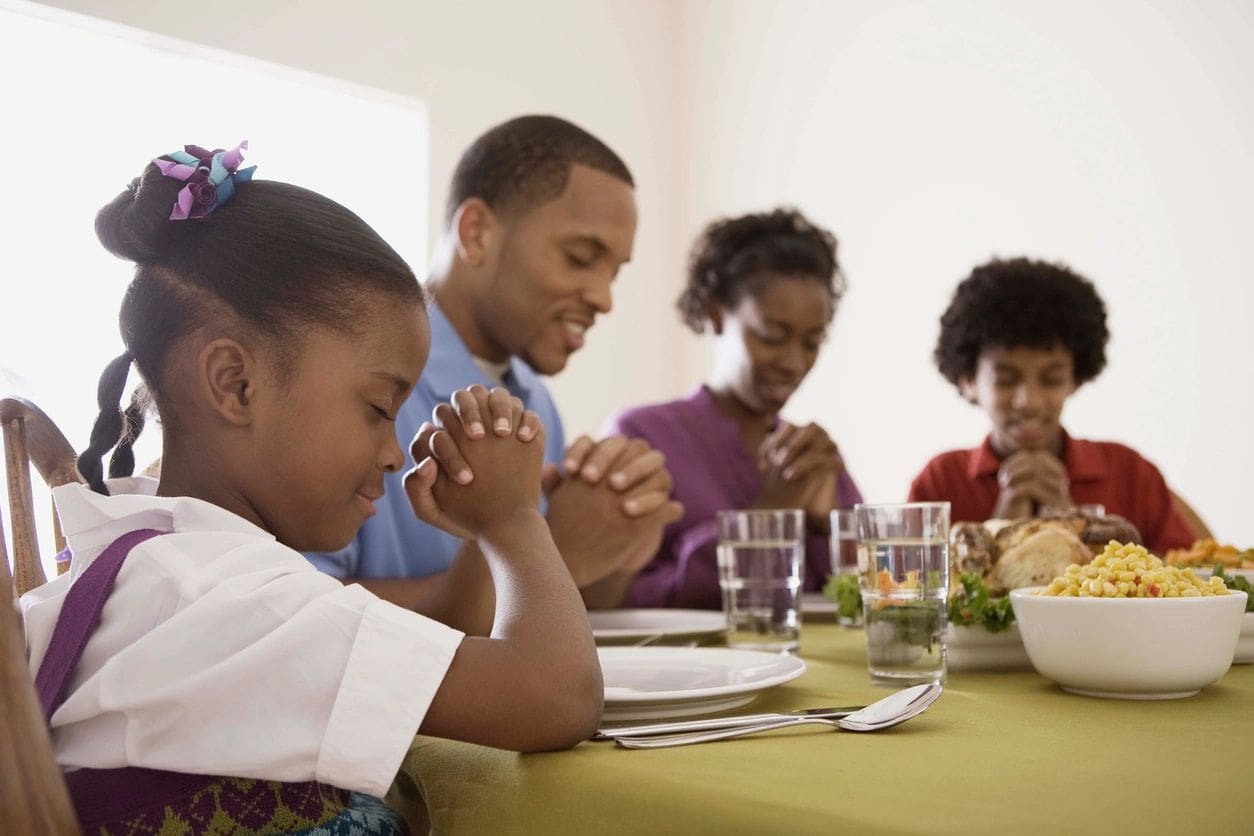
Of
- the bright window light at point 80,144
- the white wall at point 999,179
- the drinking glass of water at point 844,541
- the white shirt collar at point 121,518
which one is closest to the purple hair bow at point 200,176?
the white shirt collar at point 121,518

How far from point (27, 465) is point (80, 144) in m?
2.39

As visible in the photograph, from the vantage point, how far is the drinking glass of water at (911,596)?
0.98 meters

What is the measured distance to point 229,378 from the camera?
2.90 feet

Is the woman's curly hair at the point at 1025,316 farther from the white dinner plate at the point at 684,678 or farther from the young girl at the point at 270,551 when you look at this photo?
the young girl at the point at 270,551

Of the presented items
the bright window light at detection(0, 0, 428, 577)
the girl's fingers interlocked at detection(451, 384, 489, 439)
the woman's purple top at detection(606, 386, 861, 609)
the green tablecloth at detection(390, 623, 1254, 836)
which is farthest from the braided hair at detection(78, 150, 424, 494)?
the bright window light at detection(0, 0, 428, 577)

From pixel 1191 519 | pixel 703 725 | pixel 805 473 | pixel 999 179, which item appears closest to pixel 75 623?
pixel 703 725

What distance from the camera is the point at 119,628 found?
0.72 metres

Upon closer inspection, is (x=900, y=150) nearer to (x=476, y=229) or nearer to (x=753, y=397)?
(x=753, y=397)

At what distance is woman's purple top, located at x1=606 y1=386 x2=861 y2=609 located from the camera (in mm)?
1968

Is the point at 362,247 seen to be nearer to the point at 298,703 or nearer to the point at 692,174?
the point at 298,703

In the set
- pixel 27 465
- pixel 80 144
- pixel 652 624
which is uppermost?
pixel 80 144

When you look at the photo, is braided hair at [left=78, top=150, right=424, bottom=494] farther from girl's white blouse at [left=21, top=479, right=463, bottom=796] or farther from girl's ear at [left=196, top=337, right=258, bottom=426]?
girl's white blouse at [left=21, top=479, right=463, bottom=796]

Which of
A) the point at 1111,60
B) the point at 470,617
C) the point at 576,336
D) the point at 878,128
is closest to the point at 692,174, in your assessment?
the point at 878,128

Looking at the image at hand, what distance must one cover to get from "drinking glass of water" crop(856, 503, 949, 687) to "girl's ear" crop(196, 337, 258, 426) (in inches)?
22.2
